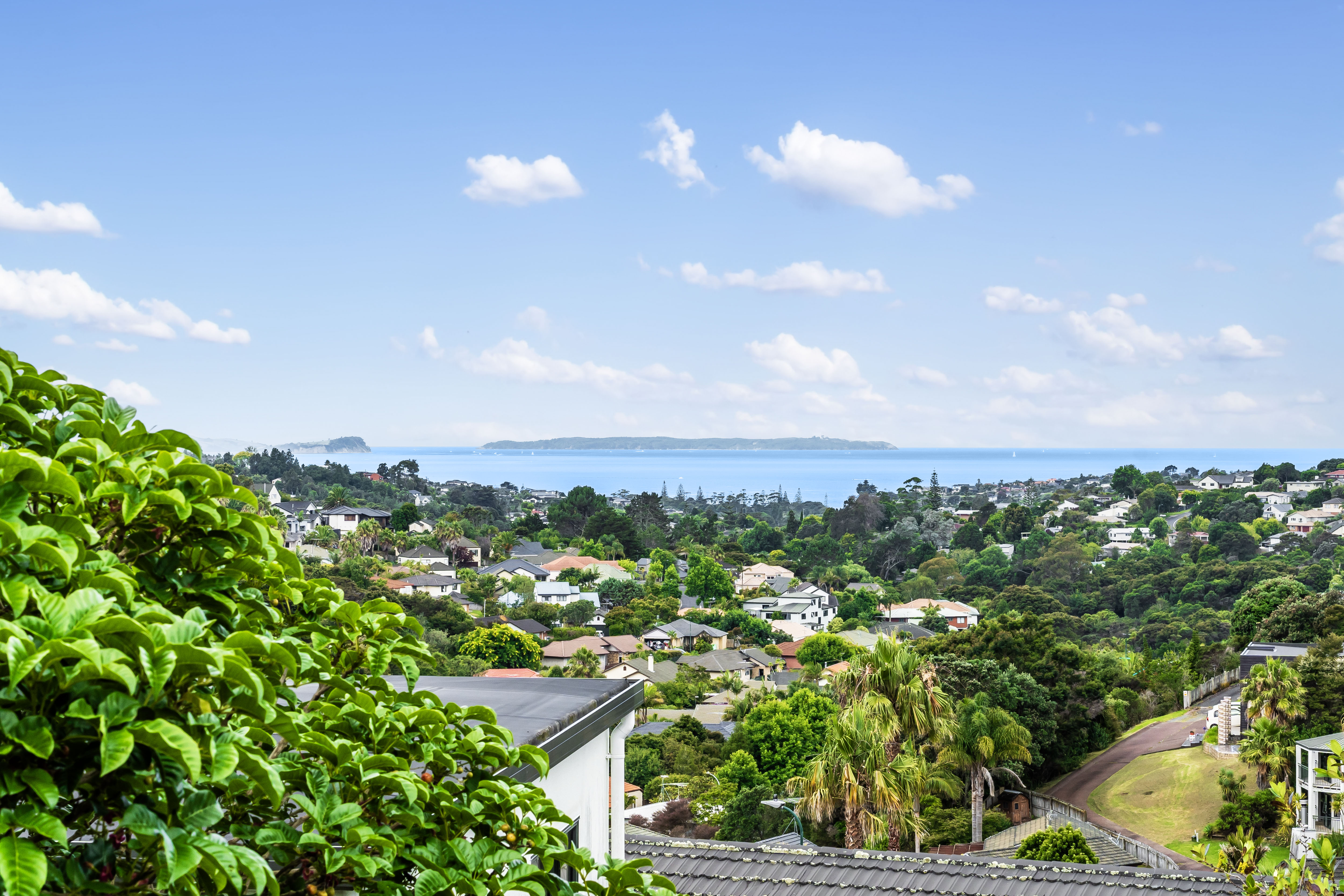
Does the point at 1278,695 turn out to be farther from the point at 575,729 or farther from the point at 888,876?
the point at 575,729

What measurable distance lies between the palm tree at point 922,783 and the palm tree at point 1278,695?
6.93m

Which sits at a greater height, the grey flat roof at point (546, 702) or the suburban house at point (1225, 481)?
the grey flat roof at point (546, 702)

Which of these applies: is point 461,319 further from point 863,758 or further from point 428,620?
point 863,758

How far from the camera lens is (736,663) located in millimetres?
51438

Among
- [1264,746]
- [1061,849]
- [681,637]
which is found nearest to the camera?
[1061,849]

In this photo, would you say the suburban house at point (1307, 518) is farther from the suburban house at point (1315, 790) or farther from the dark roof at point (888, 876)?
the dark roof at point (888, 876)

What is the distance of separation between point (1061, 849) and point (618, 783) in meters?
13.2

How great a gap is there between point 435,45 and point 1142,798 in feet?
172

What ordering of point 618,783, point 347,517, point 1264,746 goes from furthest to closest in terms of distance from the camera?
point 347,517
point 1264,746
point 618,783

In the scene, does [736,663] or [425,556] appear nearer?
[736,663]

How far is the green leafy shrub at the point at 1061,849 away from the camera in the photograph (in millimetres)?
16297

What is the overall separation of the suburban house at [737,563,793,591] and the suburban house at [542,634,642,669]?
25834 millimetres

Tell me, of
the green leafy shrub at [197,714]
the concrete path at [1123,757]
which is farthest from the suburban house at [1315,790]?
the green leafy shrub at [197,714]

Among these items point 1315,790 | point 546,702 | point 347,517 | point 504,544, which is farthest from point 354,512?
point 546,702
